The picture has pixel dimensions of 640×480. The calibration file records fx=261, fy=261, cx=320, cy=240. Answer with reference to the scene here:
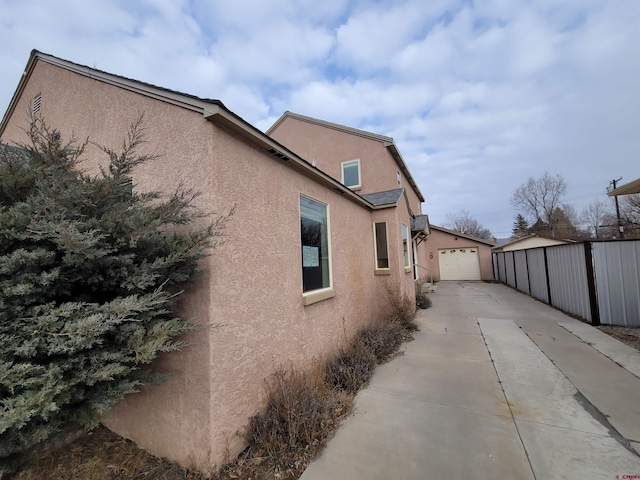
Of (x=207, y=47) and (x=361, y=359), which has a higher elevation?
(x=207, y=47)

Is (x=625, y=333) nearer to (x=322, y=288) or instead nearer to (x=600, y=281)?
(x=600, y=281)

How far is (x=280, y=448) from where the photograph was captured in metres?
2.70

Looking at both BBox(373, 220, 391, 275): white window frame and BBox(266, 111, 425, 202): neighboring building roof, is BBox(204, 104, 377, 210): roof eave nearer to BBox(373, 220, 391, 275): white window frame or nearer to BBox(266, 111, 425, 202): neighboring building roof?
BBox(373, 220, 391, 275): white window frame

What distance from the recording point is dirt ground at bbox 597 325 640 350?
5.46 meters

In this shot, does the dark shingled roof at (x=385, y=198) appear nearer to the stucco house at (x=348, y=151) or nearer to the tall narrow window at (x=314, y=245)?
the stucco house at (x=348, y=151)

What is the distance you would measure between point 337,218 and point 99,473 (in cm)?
472

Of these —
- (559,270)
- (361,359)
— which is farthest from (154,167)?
(559,270)

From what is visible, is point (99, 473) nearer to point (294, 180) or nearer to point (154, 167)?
point (154, 167)

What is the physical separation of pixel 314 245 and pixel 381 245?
3774 millimetres

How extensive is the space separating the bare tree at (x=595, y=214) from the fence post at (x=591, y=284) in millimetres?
45924

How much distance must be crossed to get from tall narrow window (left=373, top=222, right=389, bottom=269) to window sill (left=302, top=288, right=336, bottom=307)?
3.27m

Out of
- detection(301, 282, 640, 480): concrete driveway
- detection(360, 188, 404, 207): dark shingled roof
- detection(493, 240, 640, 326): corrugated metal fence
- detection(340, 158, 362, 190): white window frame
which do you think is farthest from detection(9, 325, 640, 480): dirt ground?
detection(340, 158, 362, 190): white window frame

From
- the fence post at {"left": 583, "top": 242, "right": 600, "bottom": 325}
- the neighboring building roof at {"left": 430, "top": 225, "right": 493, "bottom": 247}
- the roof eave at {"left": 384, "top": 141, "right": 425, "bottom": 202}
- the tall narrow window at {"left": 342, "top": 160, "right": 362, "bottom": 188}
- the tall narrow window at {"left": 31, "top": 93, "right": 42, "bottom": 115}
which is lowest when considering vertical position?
the fence post at {"left": 583, "top": 242, "right": 600, "bottom": 325}

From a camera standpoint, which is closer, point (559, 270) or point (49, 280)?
point (49, 280)
